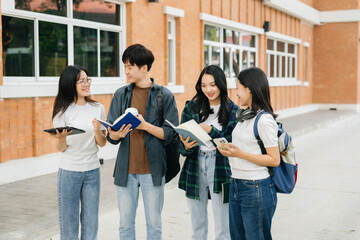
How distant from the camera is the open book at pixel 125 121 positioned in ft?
11.8

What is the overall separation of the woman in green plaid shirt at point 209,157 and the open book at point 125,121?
1.73 feet

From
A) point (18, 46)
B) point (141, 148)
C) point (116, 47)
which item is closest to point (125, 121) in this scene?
point (141, 148)

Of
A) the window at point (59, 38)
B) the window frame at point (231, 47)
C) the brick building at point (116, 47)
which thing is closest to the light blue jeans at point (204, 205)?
the brick building at point (116, 47)

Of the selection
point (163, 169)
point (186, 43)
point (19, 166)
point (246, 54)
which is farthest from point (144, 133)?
point (246, 54)

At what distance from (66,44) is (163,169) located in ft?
19.5

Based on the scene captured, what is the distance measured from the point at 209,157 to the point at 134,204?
76 cm

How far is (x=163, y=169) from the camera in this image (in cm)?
401

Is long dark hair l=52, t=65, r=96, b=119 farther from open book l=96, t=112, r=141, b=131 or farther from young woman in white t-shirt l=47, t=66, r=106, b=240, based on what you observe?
open book l=96, t=112, r=141, b=131

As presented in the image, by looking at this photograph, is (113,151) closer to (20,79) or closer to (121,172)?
(20,79)

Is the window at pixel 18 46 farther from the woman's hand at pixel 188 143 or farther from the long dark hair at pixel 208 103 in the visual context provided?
the woman's hand at pixel 188 143

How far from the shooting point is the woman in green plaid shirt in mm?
4066

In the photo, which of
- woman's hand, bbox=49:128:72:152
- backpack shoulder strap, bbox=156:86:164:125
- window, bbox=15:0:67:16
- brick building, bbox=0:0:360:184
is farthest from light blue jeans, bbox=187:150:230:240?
window, bbox=15:0:67:16

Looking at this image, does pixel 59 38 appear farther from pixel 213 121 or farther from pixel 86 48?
pixel 213 121

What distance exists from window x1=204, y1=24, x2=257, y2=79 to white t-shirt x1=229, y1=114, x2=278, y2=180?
38.2 feet
